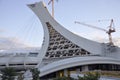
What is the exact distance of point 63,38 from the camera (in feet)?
178

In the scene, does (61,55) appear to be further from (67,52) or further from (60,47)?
(60,47)

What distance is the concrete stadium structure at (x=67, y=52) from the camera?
1727 inches

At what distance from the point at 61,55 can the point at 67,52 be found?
1580mm

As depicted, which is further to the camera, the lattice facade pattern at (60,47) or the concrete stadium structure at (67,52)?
the lattice facade pattern at (60,47)

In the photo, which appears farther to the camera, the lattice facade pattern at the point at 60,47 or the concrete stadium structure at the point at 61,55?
the lattice facade pattern at the point at 60,47

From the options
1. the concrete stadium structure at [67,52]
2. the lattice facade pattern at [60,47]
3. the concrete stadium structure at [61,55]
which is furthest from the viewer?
the lattice facade pattern at [60,47]

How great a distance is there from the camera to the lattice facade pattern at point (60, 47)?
51.6m

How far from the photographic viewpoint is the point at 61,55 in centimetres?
5272

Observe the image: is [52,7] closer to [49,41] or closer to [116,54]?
[49,41]

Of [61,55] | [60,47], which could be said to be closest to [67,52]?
[61,55]

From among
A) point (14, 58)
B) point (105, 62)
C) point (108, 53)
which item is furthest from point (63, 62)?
point (14, 58)

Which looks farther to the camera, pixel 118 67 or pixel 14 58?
pixel 14 58

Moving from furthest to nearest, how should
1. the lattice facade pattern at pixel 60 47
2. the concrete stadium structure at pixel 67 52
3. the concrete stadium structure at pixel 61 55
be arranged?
the lattice facade pattern at pixel 60 47, the concrete stadium structure at pixel 61 55, the concrete stadium structure at pixel 67 52

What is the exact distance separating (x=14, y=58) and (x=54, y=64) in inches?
511
